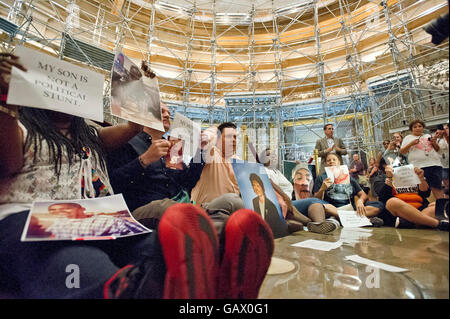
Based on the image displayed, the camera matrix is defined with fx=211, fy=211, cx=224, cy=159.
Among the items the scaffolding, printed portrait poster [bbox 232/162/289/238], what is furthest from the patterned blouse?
the scaffolding

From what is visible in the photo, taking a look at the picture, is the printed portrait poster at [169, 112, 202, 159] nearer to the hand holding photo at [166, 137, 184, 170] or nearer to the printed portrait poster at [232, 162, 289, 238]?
the hand holding photo at [166, 137, 184, 170]

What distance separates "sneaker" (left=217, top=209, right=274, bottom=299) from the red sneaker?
0.02m

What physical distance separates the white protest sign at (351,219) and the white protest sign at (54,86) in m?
1.65

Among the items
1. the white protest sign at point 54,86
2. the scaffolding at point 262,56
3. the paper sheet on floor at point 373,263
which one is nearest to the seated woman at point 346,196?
the paper sheet on floor at point 373,263

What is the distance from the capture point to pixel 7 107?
0.44 meters

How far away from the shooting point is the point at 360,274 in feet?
2.02

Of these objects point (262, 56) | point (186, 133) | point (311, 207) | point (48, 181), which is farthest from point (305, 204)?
point (262, 56)

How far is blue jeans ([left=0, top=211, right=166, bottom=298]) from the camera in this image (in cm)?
33

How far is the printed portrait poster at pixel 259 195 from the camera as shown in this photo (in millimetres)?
1100

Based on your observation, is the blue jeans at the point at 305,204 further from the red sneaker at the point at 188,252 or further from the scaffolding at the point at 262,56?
the scaffolding at the point at 262,56

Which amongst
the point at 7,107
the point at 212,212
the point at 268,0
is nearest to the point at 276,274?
the point at 212,212
